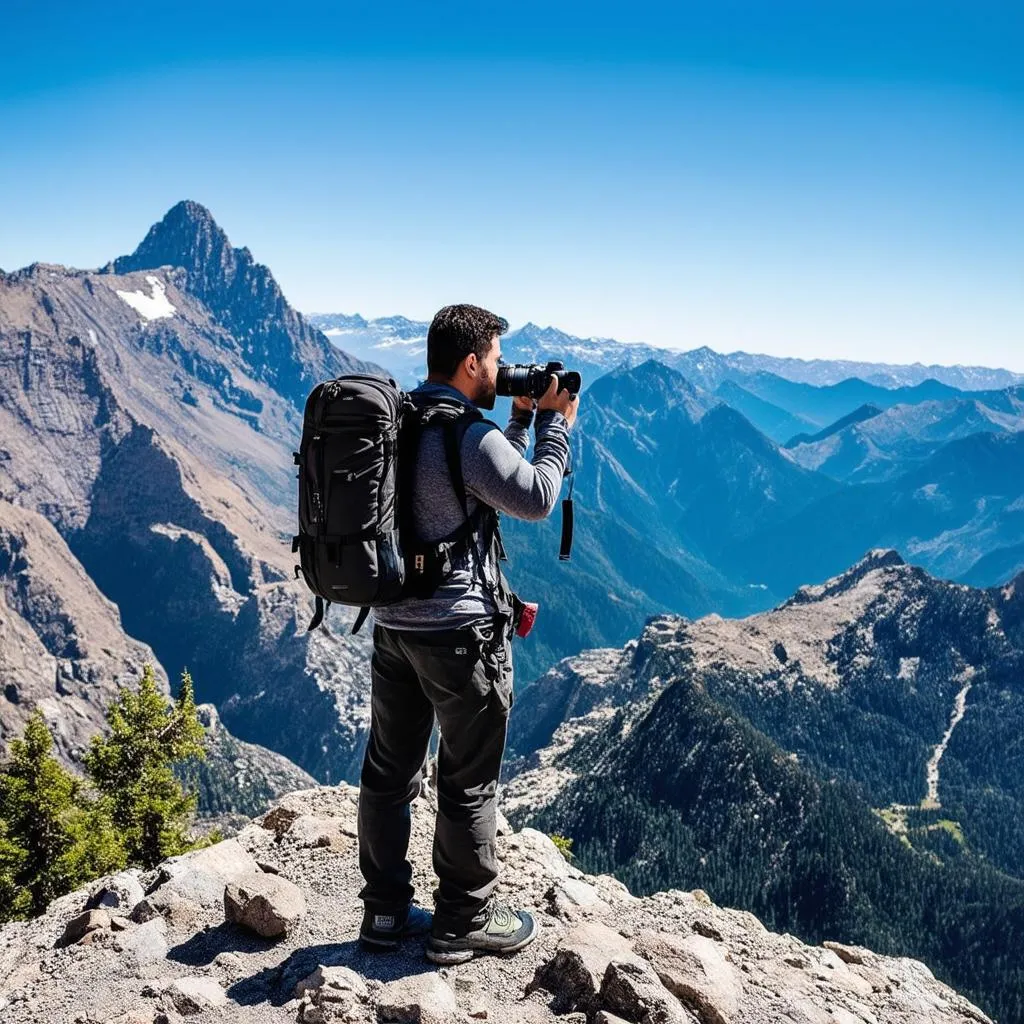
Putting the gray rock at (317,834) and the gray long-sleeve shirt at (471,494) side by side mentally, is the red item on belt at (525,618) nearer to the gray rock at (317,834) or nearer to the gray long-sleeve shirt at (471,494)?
the gray long-sleeve shirt at (471,494)

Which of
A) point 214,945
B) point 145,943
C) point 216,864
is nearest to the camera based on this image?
point 214,945

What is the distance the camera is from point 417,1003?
7.11 m

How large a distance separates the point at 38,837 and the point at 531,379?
2894cm

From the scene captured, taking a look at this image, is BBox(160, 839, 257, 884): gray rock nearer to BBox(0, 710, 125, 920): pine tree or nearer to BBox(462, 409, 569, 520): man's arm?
BBox(462, 409, 569, 520): man's arm

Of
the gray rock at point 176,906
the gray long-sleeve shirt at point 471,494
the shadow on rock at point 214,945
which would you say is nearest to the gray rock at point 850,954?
the shadow on rock at point 214,945

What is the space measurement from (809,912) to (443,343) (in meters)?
168

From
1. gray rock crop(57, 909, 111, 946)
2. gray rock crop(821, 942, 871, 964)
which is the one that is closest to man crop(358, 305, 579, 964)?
gray rock crop(57, 909, 111, 946)

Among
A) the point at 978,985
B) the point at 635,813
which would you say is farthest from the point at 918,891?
the point at 635,813

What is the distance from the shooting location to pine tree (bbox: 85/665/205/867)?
91.6 feet

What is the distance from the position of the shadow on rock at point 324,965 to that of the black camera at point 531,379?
563cm

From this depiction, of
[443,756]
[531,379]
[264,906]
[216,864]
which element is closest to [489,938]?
[443,756]

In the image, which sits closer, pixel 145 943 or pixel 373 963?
pixel 373 963

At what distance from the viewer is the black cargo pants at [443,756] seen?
7176 millimetres

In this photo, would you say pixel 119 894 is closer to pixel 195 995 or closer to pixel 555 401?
pixel 195 995
